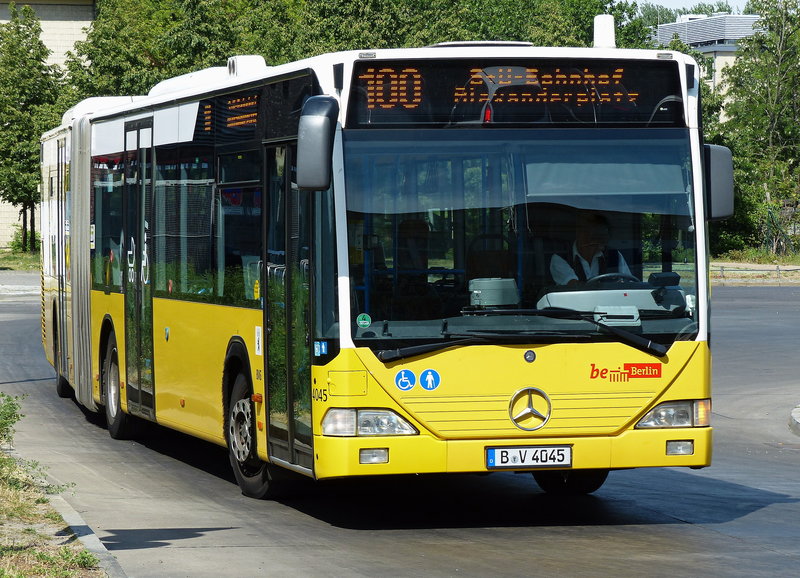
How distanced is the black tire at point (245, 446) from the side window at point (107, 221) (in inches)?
159

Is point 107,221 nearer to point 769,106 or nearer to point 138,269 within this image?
point 138,269

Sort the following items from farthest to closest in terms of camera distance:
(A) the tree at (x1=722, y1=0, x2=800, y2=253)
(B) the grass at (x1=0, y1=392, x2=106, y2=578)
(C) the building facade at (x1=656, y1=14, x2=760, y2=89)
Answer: (C) the building facade at (x1=656, y1=14, x2=760, y2=89)
(A) the tree at (x1=722, y1=0, x2=800, y2=253)
(B) the grass at (x1=0, y1=392, x2=106, y2=578)

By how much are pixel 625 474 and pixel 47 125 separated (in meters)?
52.7

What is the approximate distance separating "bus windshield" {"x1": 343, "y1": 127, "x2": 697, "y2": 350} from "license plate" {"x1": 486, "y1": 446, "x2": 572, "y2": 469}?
67 centimetres

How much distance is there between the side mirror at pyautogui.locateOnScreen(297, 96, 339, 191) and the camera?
8797 millimetres

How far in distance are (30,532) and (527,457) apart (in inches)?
118

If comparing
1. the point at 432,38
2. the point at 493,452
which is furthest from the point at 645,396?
the point at 432,38

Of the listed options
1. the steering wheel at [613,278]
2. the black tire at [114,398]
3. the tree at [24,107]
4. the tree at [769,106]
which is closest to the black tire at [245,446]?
the steering wheel at [613,278]

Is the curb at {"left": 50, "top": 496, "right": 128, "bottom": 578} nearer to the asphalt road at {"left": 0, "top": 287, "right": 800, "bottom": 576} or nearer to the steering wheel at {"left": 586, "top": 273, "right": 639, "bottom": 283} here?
the asphalt road at {"left": 0, "top": 287, "right": 800, "bottom": 576}

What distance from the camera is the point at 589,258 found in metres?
9.40

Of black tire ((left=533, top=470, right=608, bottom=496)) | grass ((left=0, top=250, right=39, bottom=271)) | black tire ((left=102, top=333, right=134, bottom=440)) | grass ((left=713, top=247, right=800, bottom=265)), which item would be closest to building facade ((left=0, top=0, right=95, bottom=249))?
grass ((left=0, top=250, right=39, bottom=271))

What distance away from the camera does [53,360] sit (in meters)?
19.5

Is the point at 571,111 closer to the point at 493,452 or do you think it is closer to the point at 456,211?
the point at 456,211

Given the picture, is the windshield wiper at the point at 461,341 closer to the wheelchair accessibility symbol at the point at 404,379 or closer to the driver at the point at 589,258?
the wheelchair accessibility symbol at the point at 404,379
